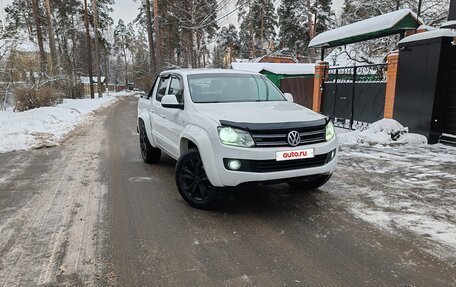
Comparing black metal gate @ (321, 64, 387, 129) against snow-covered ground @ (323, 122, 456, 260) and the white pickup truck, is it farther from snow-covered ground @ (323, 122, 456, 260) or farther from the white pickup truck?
the white pickup truck

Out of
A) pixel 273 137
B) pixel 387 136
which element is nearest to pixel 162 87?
pixel 273 137

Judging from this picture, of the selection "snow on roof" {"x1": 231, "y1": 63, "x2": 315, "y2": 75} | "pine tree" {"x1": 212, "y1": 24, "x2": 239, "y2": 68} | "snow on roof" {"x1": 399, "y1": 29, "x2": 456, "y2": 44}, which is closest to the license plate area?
"snow on roof" {"x1": 399, "y1": 29, "x2": 456, "y2": 44}

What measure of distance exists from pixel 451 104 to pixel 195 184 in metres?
6.85

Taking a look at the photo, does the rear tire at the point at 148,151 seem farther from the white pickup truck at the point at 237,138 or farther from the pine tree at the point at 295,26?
the pine tree at the point at 295,26

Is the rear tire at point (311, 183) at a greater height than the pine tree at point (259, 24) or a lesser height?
lesser

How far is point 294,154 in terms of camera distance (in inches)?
154

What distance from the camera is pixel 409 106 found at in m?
8.99

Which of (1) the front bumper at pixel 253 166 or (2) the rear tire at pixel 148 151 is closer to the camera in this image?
(1) the front bumper at pixel 253 166

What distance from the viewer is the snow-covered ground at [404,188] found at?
3811 millimetres

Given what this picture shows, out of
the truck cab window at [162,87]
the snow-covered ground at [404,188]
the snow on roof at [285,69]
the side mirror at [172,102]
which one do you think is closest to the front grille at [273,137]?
the snow-covered ground at [404,188]

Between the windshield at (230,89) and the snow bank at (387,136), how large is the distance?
414cm

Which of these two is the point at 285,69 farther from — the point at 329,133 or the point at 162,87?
the point at 329,133

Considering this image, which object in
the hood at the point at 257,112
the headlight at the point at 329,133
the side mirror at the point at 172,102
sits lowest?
the headlight at the point at 329,133

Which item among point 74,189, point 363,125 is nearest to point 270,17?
point 363,125
